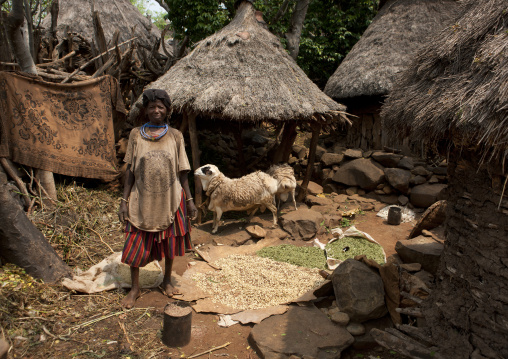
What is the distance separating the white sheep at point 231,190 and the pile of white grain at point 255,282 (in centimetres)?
122

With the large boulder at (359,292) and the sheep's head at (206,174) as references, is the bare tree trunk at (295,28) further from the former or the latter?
the large boulder at (359,292)

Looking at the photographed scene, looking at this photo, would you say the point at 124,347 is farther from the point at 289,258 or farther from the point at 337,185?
the point at 337,185

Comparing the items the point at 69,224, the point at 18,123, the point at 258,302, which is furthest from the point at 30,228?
the point at 258,302

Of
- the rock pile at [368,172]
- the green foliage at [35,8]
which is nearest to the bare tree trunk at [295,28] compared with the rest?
the rock pile at [368,172]

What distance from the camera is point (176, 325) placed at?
287 centimetres

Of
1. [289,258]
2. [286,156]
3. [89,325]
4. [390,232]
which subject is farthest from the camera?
[286,156]

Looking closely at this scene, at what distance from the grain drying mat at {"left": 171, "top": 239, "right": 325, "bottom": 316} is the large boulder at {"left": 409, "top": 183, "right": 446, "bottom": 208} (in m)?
3.52

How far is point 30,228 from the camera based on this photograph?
11.6 feet

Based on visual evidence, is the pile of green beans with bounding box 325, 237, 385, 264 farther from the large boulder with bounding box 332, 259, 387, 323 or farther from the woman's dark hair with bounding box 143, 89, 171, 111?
the woman's dark hair with bounding box 143, 89, 171, 111

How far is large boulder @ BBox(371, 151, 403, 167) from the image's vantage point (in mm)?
7550

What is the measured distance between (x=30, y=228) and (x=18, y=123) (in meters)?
2.11

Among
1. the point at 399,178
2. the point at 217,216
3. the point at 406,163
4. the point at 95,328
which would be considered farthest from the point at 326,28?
the point at 95,328

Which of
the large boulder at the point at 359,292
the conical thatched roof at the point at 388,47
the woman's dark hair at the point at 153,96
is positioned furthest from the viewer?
the conical thatched roof at the point at 388,47

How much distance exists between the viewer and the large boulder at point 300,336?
2.87 meters
